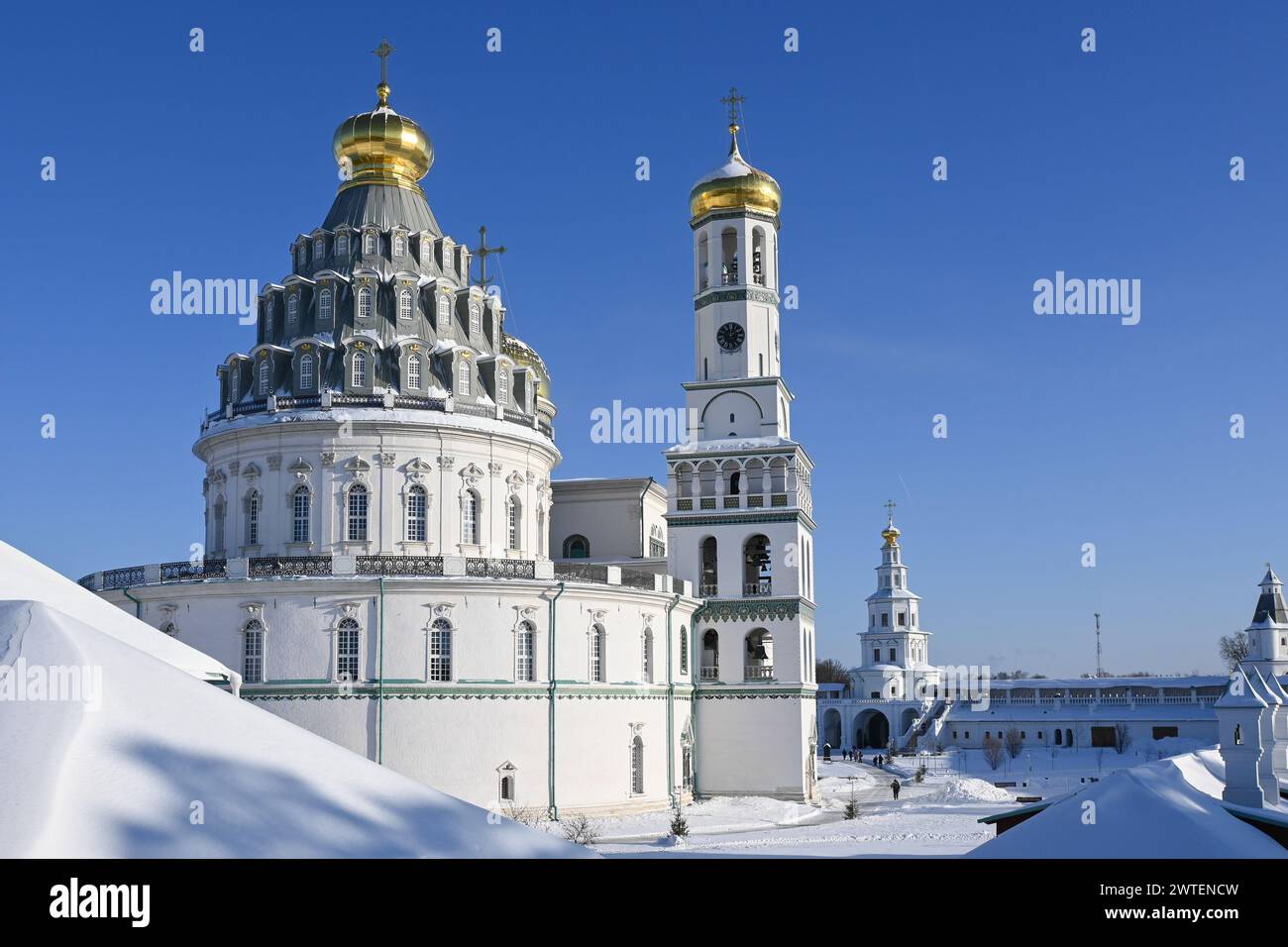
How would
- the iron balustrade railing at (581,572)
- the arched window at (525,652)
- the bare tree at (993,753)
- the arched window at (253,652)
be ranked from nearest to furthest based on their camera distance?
the arched window at (253,652) < the arched window at (525,652) < the iron balustrade railing at (581,572) < the bare tree at (993,753)

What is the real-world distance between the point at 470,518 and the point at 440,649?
5511 millimetres

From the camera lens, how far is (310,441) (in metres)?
39.8

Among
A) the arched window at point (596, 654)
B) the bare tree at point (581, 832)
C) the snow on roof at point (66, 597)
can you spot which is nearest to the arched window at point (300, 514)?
the arched window at point (596, 654)

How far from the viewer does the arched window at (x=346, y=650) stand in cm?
3641

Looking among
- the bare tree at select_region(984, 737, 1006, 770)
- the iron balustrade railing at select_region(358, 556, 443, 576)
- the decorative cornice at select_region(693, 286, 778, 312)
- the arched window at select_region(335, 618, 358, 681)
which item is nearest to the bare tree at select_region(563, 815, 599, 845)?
the arched window at select_region(335, 618, 358, 681)

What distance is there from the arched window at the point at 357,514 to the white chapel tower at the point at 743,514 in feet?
40.6

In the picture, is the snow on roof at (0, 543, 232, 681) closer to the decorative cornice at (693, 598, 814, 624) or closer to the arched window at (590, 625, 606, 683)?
the arched window at (590, 625, 606, 683)

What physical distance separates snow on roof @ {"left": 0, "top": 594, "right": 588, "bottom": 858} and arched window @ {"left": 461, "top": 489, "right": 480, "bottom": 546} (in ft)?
99.3

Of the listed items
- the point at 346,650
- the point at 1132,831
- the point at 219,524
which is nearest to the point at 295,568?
the point at 346,650

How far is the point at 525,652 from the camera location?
38094 millimetres

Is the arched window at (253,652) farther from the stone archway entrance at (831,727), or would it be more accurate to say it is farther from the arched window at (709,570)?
the stone archway entrance at (831,727)

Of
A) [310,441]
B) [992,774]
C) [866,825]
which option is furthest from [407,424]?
[992,774]
